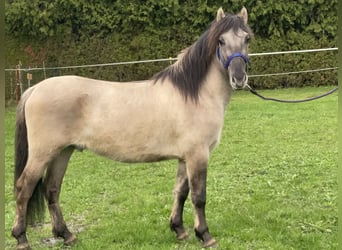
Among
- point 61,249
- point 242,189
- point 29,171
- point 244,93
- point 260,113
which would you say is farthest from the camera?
point 244,93

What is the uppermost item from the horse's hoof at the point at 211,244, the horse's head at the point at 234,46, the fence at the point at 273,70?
the horse's head at the point at 234,46

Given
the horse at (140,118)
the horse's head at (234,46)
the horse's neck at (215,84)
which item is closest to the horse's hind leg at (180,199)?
the horse at (140,118)

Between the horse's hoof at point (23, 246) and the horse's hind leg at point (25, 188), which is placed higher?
the horse's hind leg at point (25, 188)

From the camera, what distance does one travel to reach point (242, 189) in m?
5.37

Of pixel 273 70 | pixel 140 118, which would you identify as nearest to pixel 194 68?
pixel 140 118

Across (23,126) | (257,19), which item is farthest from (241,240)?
(257,19)

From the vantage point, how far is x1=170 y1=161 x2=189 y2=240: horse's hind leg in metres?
3.80

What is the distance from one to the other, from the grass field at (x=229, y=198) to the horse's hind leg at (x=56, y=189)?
0.37 ft

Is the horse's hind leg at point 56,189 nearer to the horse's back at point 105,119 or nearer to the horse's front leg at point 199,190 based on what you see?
the horse's back at point 105,119

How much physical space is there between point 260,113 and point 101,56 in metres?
8.01

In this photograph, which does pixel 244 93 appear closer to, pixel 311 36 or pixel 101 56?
pixel 311 36

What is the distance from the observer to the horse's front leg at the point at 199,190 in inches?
136

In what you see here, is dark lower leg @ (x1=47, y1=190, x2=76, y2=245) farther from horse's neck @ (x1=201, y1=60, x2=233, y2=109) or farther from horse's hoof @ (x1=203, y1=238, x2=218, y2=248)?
horse's neck @ (x1=201, y1=60, x2=233, y2=109)

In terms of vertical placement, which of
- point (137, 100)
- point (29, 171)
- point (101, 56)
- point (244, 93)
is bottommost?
point (244, 93)
